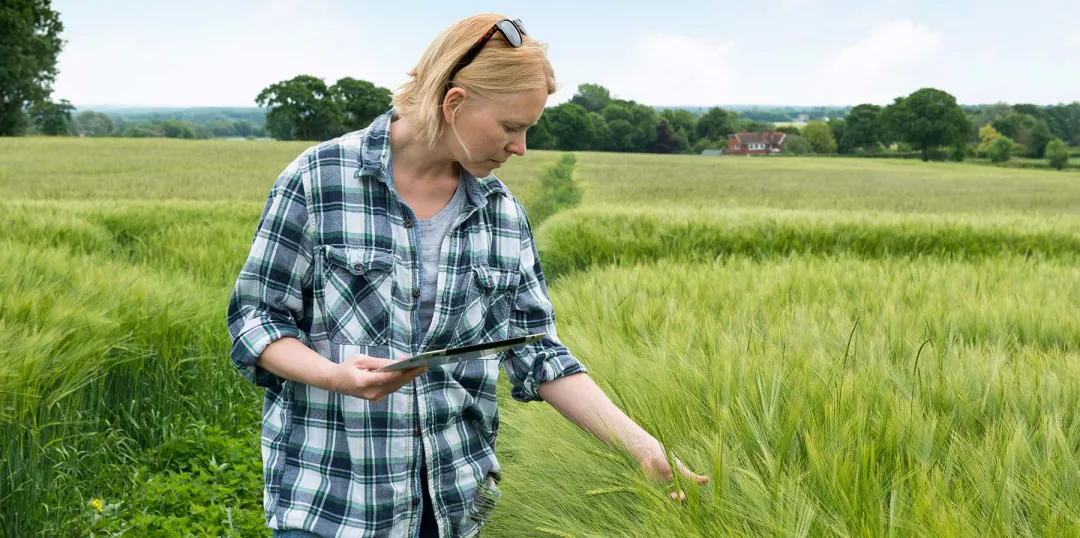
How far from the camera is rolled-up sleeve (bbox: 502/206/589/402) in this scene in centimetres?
163

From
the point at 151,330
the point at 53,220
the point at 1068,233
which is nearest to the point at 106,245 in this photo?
the point at 53,220

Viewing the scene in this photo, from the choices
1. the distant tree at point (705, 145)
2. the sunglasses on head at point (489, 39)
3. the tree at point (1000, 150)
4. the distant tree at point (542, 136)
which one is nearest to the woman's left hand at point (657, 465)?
the sunglasses on head at point (489, 39)

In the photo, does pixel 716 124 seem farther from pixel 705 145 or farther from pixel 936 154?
pixel 936 154

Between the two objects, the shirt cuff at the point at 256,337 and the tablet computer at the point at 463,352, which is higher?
the tablet computer at the point at 463,352

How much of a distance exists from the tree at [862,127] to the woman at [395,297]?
2963 inches

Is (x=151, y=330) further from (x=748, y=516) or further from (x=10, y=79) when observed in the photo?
(x=10, y=79)

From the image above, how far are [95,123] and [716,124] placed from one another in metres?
80.9

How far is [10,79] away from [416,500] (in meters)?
48.2

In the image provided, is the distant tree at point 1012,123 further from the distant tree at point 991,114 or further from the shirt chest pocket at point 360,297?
the shirt chest pocket at point 360,297

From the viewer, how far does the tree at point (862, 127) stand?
71.9m

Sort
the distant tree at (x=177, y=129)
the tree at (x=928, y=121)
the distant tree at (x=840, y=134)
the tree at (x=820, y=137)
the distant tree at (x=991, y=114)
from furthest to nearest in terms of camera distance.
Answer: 1. the distant tree at (x=177, y=129)
2. the tree at (x=820, y=137)
3. the distant tree at (x=840, y=134)
4. the distant tree at (x=991, y=114)
5. the tree at (x=928, y=121)

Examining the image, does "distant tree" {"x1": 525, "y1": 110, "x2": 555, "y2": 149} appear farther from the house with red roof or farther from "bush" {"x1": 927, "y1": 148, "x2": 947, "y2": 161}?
the house with red roof

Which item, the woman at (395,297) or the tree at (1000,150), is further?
the tree at (1000,150)

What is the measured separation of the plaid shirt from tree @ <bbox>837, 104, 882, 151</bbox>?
247 ft
